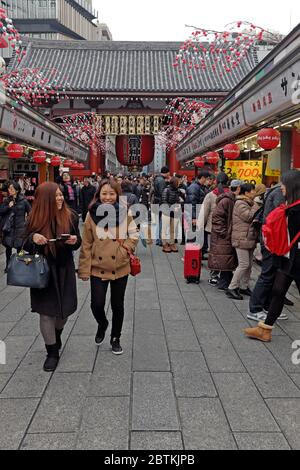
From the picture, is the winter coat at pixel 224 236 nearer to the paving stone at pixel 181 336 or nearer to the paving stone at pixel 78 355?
the paving stone at pixel 181 336

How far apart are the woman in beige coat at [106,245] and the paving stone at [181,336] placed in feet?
2.82

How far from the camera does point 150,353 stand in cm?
442

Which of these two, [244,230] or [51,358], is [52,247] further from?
[244,230]

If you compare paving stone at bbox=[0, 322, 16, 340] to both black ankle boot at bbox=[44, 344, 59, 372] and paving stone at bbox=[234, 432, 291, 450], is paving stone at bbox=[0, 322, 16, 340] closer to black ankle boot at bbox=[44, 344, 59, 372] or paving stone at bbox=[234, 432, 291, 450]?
black ankle boot at bbox=[44, 344, 59, 372]

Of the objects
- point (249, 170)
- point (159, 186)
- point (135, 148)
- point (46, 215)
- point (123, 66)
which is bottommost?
point (46, 215)

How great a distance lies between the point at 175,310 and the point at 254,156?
9.88 meters

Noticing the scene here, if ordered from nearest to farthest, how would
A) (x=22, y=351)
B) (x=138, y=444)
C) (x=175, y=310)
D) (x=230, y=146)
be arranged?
(x=138, y=444) → (x=22, y=351) → (x=175, y=310) → (x=230, y=146)

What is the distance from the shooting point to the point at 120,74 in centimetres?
3003

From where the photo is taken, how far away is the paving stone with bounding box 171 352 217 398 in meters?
3.60

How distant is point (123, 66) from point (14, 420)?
3110 centimetres

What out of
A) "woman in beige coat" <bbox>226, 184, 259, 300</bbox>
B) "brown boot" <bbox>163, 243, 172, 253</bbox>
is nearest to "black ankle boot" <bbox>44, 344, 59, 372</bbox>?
"woman in beige coat" <bbox>226, 184, 259, 300</bbox>

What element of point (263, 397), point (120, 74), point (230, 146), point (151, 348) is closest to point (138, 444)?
point (263, 397)

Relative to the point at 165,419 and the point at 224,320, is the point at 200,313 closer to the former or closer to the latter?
the point at 224,320

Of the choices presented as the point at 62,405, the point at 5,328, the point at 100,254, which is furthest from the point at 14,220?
the point at 62,405
